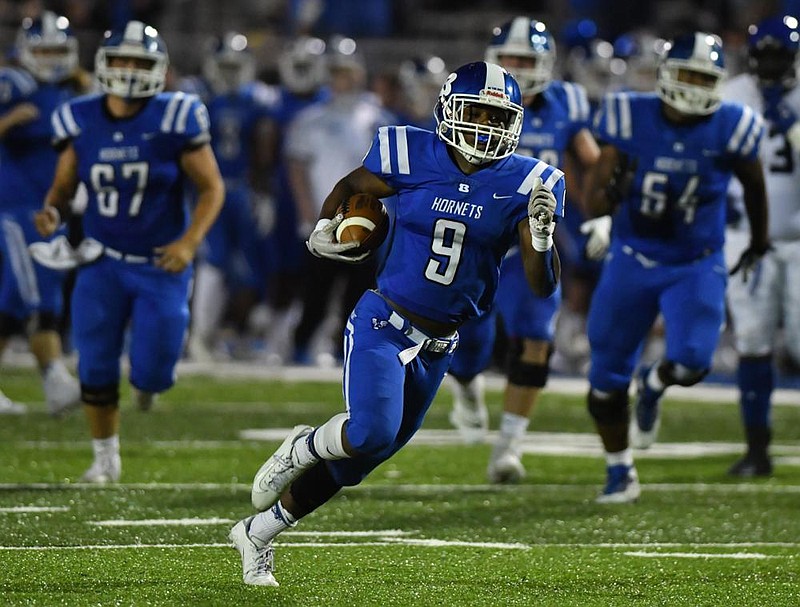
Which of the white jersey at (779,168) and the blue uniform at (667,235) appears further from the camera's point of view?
the white jersey at (779,168)

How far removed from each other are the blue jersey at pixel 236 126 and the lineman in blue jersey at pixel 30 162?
257cm

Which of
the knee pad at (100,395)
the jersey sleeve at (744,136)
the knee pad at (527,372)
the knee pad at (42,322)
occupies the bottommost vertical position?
the knee pad at (42,322)

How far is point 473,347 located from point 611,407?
941mm

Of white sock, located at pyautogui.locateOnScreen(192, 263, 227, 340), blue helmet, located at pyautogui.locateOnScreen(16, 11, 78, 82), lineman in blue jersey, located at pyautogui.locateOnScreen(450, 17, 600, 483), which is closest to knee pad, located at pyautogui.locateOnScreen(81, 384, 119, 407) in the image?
lineman in blue jersey, located at pyautogui.locateOnScreen(450, 17, 600, 483)

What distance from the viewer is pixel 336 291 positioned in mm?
11984

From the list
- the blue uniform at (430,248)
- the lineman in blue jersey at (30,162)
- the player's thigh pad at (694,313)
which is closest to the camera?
the blue uniform at (430,248)

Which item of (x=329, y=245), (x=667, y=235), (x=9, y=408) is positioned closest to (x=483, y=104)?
(x=329, y=245)

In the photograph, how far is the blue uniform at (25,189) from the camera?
8.31m

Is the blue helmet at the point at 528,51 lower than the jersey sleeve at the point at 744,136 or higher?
higher

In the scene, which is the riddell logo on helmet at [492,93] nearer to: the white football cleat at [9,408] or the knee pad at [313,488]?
the knee pad at [313,488]

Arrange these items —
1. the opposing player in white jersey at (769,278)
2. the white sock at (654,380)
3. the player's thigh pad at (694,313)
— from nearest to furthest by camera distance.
Answer: 1. the player's thigh pad at (694,313)
2. the white sock at (654,380)
3. the opposing player in white jersey at (769,278)

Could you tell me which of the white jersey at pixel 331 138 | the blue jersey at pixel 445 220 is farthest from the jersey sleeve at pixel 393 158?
the white jersey at pixel 331 138

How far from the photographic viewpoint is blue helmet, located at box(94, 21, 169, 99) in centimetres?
621

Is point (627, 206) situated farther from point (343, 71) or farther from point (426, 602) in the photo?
point (343, 71)
